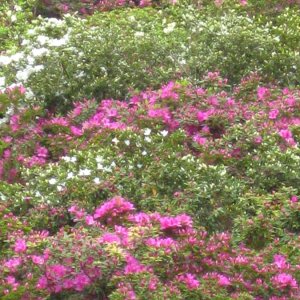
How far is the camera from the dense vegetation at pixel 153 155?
13.0 feet

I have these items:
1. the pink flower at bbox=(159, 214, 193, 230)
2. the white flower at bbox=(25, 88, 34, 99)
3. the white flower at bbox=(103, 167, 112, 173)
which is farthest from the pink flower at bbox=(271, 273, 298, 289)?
the white flower at bbox=(25, 88, 34, 99)

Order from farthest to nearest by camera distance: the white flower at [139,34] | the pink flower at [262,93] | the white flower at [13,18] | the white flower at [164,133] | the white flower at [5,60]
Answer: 1. the white flower at [13,18]
2. the white flower at [139,34]
3. the white flower at [5,60]
4. the pink flower at [262,93]
5. the white flower at [164,133]

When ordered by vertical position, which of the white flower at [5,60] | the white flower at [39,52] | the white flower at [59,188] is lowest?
the white flower at [59,188]

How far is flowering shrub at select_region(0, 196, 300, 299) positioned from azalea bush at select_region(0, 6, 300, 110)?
7.58ft

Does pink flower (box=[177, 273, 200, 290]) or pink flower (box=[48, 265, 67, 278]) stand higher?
pink flower (box=[177, 273, 200, 290])

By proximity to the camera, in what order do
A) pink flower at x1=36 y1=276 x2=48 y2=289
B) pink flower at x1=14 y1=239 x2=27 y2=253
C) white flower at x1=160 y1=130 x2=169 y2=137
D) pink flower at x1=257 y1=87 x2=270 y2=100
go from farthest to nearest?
1. pink flower at x1=257 y1=87 x2=270 y2=100
2. white flower at x1=160 y1=130 x2=169 y2=137
3. pink flower at x1=14 y1=239 x2=27 y2=253
4. pink flower at x1=36 y1=276 x2=48 y2=289

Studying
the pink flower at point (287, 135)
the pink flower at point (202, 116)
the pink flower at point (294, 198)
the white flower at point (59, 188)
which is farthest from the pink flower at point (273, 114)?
the white flower at point (59, 188)

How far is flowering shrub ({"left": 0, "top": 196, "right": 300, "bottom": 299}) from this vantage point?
3830mm

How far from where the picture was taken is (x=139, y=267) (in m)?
3.89

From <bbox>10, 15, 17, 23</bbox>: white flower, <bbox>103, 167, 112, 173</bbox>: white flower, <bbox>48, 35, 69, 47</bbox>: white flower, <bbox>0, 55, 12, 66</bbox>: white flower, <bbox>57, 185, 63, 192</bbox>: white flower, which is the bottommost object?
<bbox>57, 185, 63, 192</bbox>: white flower

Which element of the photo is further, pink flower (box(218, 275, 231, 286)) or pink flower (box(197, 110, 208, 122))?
pink flower (box(197, 110, 208, 122))

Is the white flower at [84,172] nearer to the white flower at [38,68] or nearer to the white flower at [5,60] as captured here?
the white flower at [38,68]

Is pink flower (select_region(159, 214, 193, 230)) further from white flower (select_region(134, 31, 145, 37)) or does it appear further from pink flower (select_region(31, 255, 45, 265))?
white flower (select_region(134, 31, 145, 37))

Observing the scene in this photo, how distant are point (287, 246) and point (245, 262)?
337 mm
